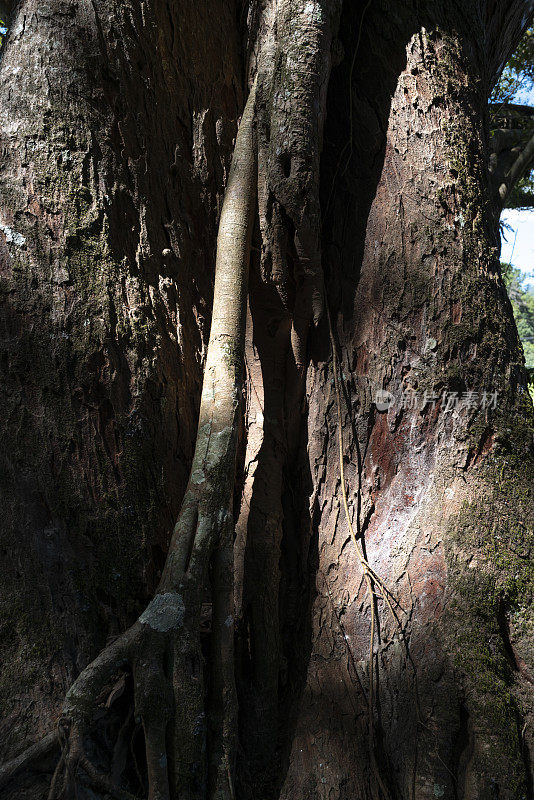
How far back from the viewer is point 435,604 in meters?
1.71

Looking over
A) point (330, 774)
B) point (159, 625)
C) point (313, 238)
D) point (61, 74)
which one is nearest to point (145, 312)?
point (313, 238)

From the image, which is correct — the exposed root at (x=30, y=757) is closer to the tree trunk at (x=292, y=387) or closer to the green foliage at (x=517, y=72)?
the tree trunk at (x=292, y=387)

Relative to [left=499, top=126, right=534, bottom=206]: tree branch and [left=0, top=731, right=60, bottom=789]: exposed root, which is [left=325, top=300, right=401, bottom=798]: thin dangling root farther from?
[left=499, top=126, right=534, bottom=206]: tree branch

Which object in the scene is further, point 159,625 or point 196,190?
point 196,190

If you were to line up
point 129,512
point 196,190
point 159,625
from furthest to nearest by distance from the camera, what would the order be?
point 196,190 → point 129,512 → point 159,625

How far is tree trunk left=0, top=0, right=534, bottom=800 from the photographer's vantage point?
1.61m

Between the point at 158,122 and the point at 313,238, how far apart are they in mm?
686

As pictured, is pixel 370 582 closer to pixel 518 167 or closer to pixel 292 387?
pixel 292 387

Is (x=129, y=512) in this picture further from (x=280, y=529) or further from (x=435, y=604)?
(x=435, y=604)

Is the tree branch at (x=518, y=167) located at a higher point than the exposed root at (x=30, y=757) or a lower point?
higher

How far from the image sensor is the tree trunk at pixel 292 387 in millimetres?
1613

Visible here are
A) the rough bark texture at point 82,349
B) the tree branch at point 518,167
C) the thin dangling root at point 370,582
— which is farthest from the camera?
the tree branch at point 518,167

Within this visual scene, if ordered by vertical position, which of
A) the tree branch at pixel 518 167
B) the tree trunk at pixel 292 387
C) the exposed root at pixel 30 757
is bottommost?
the exposed root at pixel 30 757


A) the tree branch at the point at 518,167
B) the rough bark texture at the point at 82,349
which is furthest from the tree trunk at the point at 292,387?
the tree branch at the point at 518,167
